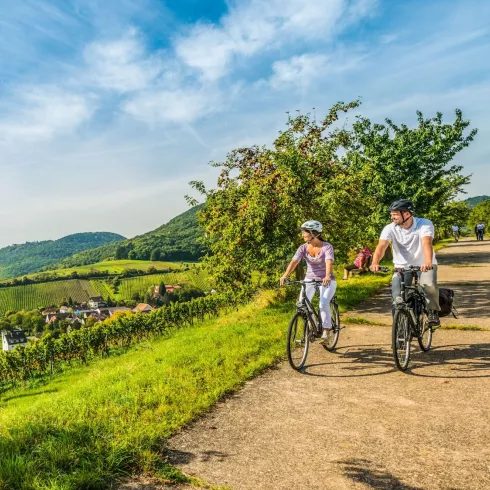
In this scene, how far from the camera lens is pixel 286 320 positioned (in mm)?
10469

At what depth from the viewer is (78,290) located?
159500 mm

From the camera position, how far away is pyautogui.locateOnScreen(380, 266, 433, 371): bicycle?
6078mm

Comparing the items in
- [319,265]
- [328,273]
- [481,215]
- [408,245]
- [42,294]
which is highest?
[481,215]

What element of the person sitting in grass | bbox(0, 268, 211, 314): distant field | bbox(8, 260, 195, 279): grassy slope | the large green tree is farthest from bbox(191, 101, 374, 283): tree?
bbox(8, 260, 195, 279): grassy slope

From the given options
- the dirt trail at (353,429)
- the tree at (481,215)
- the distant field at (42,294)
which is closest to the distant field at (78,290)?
the distant field at (42,294)

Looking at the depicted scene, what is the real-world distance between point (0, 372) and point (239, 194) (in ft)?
170

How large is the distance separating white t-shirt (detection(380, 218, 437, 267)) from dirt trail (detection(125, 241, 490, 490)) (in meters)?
1.70

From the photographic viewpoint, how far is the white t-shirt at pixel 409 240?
6.40 meters

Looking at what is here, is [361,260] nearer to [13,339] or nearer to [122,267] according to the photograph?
[13,339]

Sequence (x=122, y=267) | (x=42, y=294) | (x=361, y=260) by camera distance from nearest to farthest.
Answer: (x=361, y=260), (x=42, y=294), (x=122, y=267)

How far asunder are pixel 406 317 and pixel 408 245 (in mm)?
1149

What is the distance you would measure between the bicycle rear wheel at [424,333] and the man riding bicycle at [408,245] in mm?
307

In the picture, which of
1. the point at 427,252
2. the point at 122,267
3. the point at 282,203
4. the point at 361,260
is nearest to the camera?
the point at 427,252

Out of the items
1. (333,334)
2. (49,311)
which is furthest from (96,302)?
(333,334)
